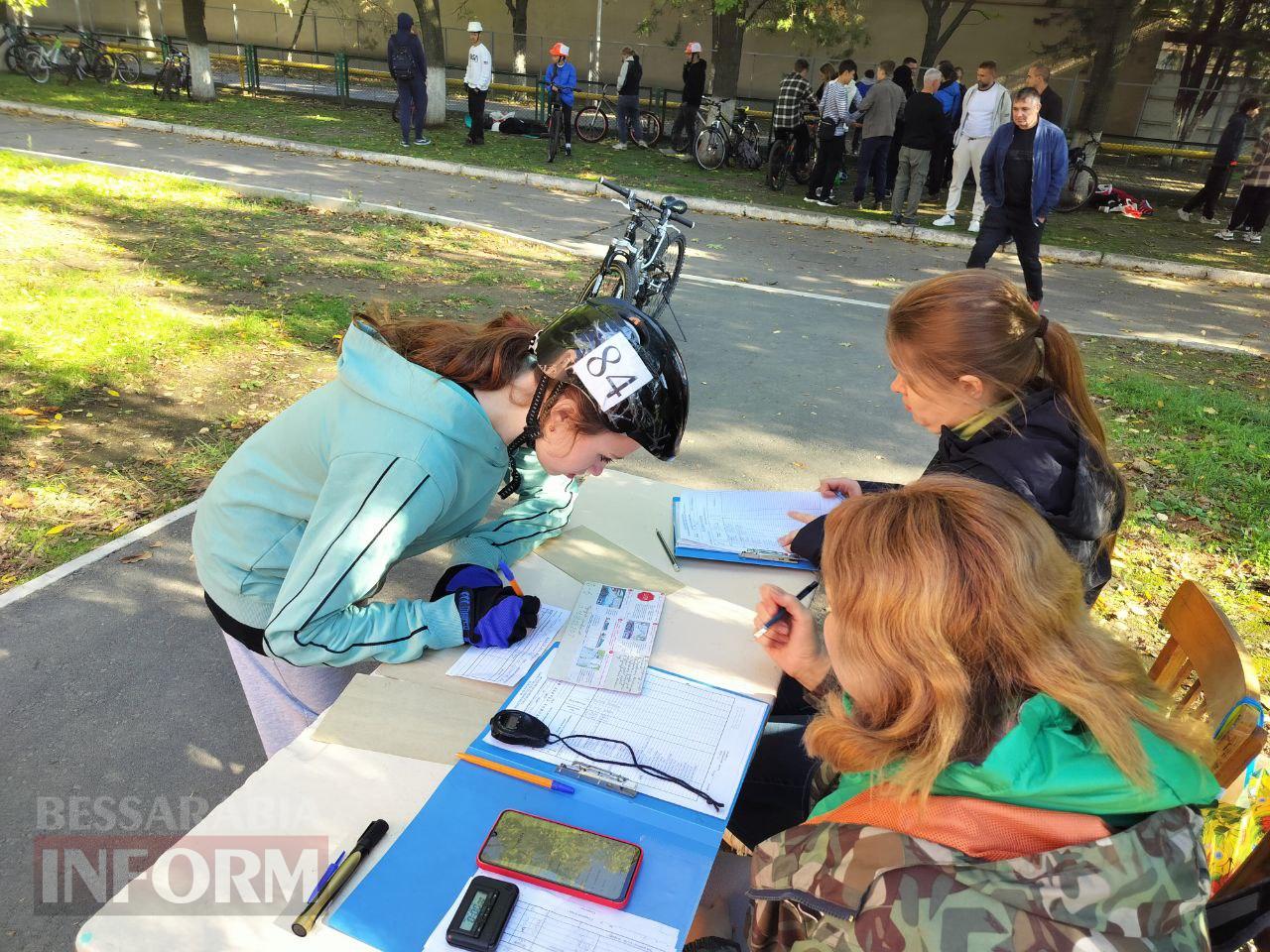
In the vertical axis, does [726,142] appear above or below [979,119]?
below

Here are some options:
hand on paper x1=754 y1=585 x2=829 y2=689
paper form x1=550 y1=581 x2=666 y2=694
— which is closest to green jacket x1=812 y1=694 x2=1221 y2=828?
hand on paper x1=754 y1=585 x2=829 y2=689

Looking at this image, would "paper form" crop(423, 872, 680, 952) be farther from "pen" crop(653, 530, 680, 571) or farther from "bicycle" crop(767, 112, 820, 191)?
"bicycle" crop(767, 112, 820, 191)

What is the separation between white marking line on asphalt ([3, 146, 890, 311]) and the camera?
814 cm

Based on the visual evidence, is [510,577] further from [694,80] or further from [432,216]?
[694,80]

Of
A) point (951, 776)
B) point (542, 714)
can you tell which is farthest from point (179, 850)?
point (951, 776)

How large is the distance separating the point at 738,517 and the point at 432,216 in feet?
26.6

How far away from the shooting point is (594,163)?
1441cm

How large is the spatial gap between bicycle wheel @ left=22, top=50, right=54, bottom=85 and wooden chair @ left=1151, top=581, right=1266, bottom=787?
23053mm

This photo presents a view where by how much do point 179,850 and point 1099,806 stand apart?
1.40 metres

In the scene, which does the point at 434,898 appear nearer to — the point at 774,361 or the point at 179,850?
the point at 179,850

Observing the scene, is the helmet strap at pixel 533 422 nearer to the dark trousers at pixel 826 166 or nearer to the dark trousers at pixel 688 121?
the dark trousers at pixel 826 166

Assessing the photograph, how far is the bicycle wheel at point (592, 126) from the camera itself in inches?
671

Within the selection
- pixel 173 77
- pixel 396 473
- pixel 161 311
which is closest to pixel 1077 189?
pixel 161 311

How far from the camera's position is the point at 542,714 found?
170 centimetres
